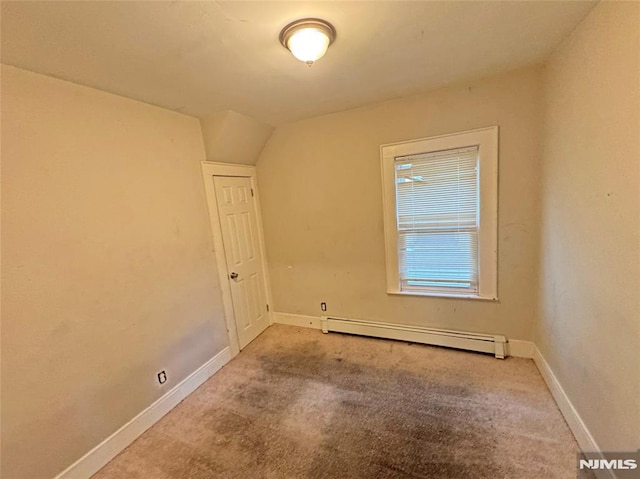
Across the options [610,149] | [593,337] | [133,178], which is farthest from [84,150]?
[593,337]

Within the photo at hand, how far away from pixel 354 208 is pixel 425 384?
1.80 meters

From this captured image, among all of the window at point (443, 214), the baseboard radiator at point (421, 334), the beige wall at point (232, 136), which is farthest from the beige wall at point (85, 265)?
the window at point (443, 214)

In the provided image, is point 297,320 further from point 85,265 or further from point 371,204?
point 85,265

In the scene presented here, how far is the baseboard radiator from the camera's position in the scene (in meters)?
2.71

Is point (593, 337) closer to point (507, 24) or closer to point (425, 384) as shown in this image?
point (425, 384)

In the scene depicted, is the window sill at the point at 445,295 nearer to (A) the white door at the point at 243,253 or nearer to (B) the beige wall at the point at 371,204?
(B) the beige wall at the point at 371,204

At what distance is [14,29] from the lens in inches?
50.3

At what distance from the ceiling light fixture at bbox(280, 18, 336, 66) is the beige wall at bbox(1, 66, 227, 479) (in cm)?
144

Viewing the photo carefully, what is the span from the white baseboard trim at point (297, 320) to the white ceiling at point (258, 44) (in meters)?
2.56

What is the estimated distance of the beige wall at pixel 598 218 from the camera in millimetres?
1264

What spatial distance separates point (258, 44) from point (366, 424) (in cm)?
258

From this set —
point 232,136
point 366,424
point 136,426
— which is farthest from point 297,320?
point 232,136

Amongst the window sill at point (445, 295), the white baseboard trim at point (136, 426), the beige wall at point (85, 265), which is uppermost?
the beige wall at point (85, 265)

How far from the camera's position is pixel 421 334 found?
3002 millimetres
